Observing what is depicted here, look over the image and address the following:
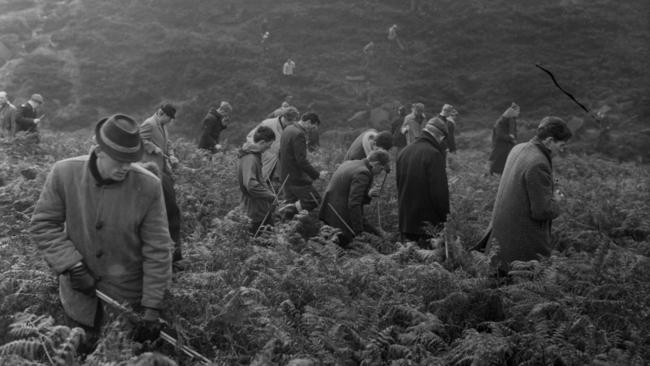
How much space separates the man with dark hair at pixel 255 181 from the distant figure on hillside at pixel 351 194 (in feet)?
2.33

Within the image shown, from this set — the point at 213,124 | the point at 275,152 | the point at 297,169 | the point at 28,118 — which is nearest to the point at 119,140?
the point at 297,169

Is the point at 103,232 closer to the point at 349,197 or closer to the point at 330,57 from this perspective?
the point at 349,197

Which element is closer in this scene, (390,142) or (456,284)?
(456,284)

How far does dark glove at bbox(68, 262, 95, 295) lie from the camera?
3.74 m

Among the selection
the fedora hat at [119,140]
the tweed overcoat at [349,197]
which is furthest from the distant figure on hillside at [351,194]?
the fedora hat at [119,140]

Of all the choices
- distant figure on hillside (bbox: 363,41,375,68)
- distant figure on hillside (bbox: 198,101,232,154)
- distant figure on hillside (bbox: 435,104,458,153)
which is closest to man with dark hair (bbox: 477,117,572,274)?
distant figure on hillside (bbox: 435,104,458,153)

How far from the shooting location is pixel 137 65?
87.5 ft

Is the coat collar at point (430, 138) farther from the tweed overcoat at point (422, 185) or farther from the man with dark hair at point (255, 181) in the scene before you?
the man with dark hair at point (255, 181)

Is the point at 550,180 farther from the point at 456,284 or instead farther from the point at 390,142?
the point at 390,142

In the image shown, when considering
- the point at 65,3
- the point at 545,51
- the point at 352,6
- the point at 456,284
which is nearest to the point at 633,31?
the point at 545,51

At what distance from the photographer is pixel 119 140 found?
11.8 ft

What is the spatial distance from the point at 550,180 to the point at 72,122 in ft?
71.6

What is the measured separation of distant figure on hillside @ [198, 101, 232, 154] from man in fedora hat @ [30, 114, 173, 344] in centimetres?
761

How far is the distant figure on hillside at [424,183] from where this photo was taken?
20.8ft
